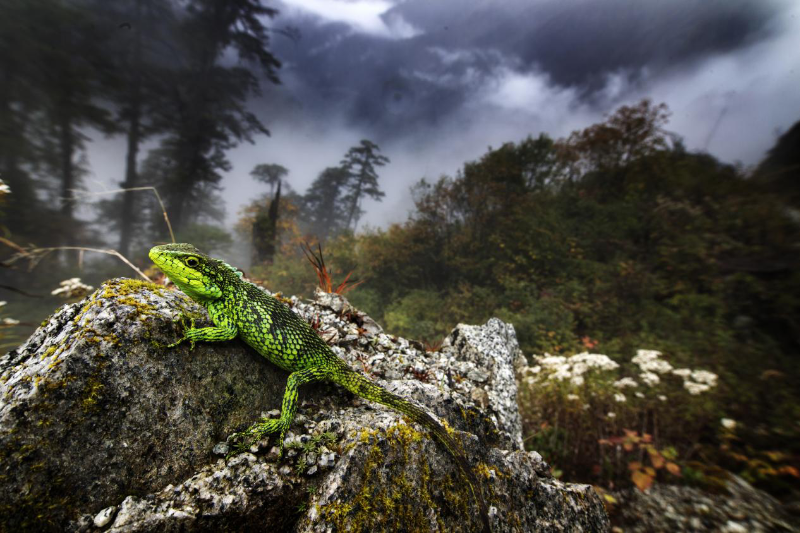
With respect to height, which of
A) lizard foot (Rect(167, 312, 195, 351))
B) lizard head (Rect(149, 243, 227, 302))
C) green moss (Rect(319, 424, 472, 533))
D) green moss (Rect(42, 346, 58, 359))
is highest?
lizard head (Rect(149, 243, 227, 302))

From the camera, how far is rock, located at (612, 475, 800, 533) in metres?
3.08

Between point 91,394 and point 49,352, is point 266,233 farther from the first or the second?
point 91,394

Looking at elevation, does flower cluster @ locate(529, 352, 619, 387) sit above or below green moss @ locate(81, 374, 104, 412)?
below

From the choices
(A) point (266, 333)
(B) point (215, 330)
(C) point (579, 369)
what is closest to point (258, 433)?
(A) point (266, 333)

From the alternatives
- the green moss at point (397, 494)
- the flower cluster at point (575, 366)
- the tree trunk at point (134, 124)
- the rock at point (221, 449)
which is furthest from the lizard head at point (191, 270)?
the tree trunk at point (134, 124)

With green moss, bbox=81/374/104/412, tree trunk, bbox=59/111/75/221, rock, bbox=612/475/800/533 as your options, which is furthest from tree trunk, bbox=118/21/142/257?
rock, bbox=612/475/800/533

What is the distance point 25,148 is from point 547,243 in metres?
27.5

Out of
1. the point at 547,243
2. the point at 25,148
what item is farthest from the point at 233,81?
the point at 547,243

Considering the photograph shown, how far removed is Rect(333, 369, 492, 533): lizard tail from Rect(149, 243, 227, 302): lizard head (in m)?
1.07

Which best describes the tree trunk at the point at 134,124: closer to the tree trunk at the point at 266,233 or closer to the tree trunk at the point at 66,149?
the tree trunk at the point at 66,149

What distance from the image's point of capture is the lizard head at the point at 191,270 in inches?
65.9

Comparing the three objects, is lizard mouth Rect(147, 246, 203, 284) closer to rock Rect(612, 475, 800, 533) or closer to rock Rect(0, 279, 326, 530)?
rock Rect(0, 279, 326, 530)

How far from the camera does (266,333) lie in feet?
5.71

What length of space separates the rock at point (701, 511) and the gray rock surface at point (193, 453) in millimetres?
2421
